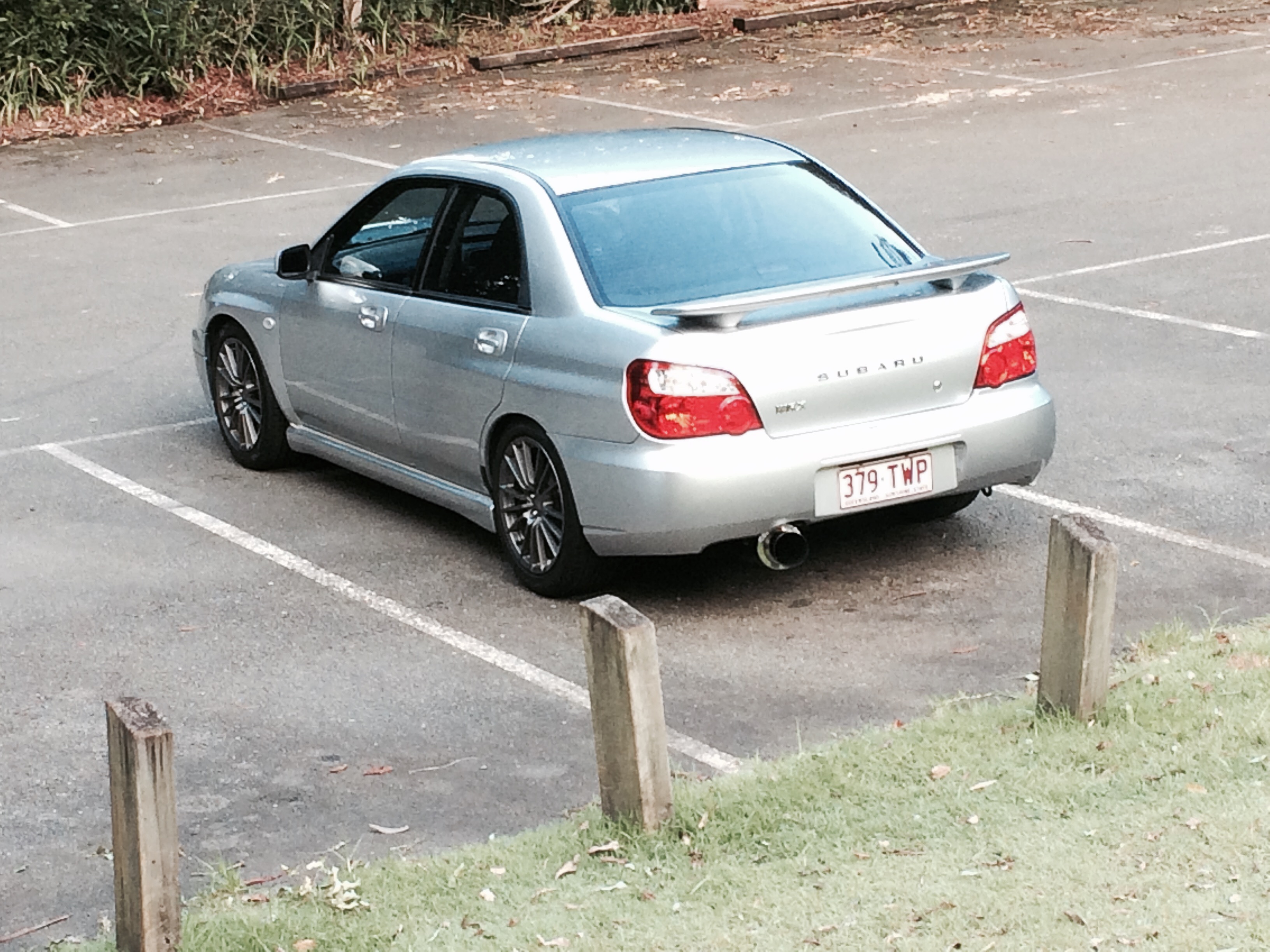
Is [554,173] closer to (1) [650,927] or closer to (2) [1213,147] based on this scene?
(1) [650,927]

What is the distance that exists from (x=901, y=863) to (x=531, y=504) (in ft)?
10.0

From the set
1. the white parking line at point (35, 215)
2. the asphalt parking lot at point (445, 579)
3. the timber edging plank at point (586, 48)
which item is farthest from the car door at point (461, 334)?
the timber edging plank at point (586, 48)

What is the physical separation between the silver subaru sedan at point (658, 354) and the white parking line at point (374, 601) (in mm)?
485

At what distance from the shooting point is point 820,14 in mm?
27469

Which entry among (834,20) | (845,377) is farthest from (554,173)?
(834,20)

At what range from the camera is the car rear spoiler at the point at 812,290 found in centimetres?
670

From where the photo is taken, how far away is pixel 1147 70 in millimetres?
21891

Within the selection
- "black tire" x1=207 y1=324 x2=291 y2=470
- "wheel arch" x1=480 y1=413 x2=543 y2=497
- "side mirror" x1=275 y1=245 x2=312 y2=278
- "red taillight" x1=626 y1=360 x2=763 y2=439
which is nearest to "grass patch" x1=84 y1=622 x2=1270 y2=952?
"red taillight" x1=626 y1=360 x2=763 y2=439

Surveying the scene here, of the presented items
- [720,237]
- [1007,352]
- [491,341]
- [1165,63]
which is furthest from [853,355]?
[1165,63]

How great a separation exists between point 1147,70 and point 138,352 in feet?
44.6

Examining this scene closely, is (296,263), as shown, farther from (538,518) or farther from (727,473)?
(727,473)

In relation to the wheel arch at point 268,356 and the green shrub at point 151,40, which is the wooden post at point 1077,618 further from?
the green shrub at point 151,40

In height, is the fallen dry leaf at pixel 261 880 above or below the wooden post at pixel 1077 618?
below

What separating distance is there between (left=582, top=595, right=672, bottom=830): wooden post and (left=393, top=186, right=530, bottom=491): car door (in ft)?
9.22
